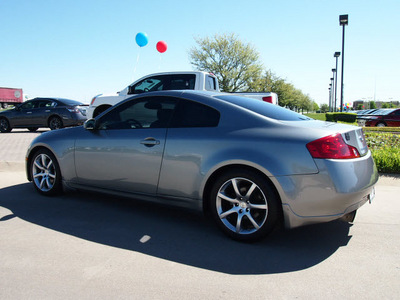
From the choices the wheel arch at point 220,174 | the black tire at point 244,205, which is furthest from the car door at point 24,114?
the black tire at point 244,205

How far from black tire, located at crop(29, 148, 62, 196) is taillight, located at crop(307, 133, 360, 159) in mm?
3462

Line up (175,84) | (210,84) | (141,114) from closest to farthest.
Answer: (141,114), (175,84), (210,84)

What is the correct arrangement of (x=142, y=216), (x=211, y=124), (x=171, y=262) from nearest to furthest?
1. (x=171, y=262)
2. (x=211, y=124)
3. (x=142, y=216)

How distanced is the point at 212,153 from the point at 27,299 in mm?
1970

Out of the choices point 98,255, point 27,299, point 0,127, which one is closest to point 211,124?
point 98,255

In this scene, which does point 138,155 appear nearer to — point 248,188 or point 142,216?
point 142,216

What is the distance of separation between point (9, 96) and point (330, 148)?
185 feet

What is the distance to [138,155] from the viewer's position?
394cm

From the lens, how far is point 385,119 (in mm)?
20766

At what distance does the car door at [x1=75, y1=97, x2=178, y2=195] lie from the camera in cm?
388

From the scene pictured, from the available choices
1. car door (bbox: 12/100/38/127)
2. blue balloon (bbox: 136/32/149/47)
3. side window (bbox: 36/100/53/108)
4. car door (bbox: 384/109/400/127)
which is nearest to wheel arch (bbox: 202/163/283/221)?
side window (bbox: 36/100/53/108)

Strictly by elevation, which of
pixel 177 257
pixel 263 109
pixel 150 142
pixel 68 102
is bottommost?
pixel 177 257

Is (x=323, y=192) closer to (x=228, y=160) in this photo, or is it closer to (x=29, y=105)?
(x=228, y=160)

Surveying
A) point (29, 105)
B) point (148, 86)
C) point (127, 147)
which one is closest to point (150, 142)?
point (127, 147)
